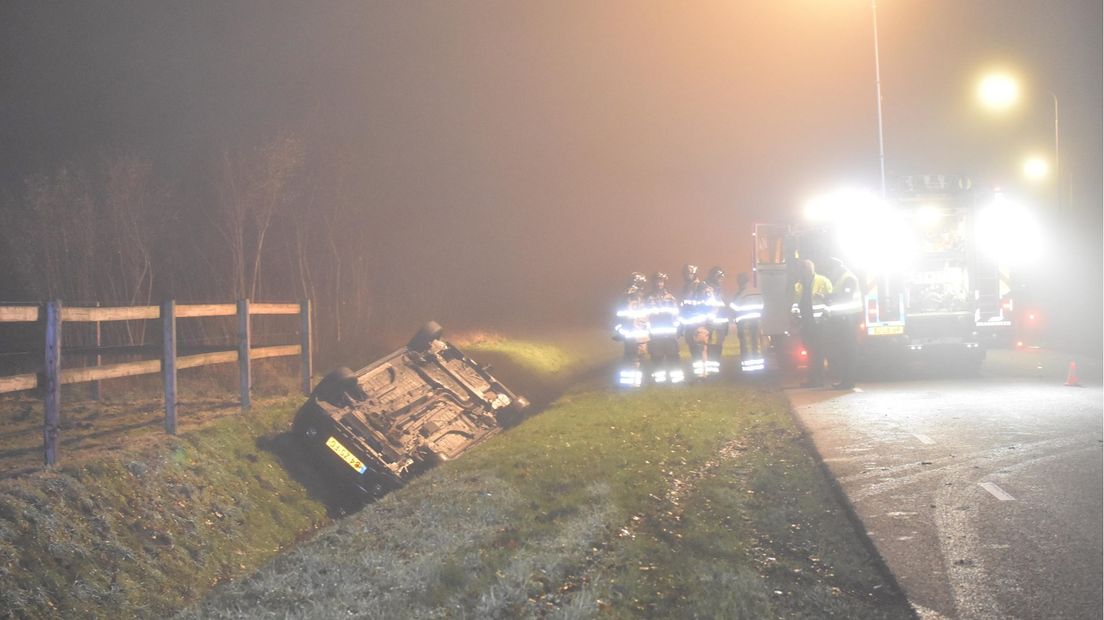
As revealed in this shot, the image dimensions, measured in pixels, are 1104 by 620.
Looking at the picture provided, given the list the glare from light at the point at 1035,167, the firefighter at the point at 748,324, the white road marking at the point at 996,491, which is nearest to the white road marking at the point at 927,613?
the white road marking at the point at 996,491

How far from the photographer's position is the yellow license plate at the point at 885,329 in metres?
18.5

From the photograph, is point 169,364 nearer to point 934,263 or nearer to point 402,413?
point 402,413

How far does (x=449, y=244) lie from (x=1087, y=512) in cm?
4952

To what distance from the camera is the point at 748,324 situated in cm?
1981

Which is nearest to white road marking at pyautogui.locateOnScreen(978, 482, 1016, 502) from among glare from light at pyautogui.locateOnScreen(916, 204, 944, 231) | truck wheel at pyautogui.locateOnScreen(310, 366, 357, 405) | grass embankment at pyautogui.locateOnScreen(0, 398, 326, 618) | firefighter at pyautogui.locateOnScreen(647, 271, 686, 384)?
grass embankment at pyautogui.locateOnScreen(0, 398, 326, 618)

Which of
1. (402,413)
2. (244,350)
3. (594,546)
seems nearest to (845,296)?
(402,413)

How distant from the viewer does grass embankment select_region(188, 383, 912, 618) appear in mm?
5648

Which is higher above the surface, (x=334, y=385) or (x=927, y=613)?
(x=334, y=385)

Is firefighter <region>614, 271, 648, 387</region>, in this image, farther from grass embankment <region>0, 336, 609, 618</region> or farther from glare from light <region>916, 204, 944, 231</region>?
glare from light <region>916, 204, 944, 231</region>

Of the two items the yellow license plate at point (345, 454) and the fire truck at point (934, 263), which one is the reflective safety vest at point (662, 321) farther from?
the yellow license plate at point (345, 454)

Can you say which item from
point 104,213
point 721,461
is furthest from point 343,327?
point 721,461

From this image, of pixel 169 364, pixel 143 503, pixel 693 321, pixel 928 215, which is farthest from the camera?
pixel 928 215

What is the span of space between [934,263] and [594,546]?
14.5m

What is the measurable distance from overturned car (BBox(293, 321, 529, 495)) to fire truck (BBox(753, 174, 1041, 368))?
756cm
